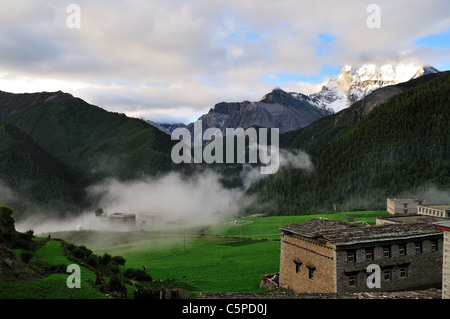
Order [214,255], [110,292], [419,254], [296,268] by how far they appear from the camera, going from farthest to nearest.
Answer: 1. [214,255]
2. [296,268]
3. [419,254]
4. [110,292]

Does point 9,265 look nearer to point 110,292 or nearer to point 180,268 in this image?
point 110,292

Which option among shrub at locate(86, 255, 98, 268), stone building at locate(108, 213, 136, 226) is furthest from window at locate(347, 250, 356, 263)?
stone building at locate(108, 213, 136, 226)

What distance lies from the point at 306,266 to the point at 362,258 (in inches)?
260

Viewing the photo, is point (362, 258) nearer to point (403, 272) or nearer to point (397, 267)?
point (397, 267)

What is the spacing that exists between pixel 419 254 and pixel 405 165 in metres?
154

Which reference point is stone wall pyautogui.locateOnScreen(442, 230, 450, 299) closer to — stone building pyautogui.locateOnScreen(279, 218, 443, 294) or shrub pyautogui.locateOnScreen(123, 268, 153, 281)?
stone building pyautogui.locateOnScreen(279, 218, 443, 294)

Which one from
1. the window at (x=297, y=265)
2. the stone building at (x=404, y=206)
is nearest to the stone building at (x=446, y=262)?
the window at (x=297, y=265)

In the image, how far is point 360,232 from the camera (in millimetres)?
38188

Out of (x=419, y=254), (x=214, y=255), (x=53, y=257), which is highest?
(x=419, y=254)

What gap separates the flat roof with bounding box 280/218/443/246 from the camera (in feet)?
122

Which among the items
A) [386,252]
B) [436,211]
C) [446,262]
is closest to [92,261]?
[386,252]

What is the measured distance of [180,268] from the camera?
63.2m
